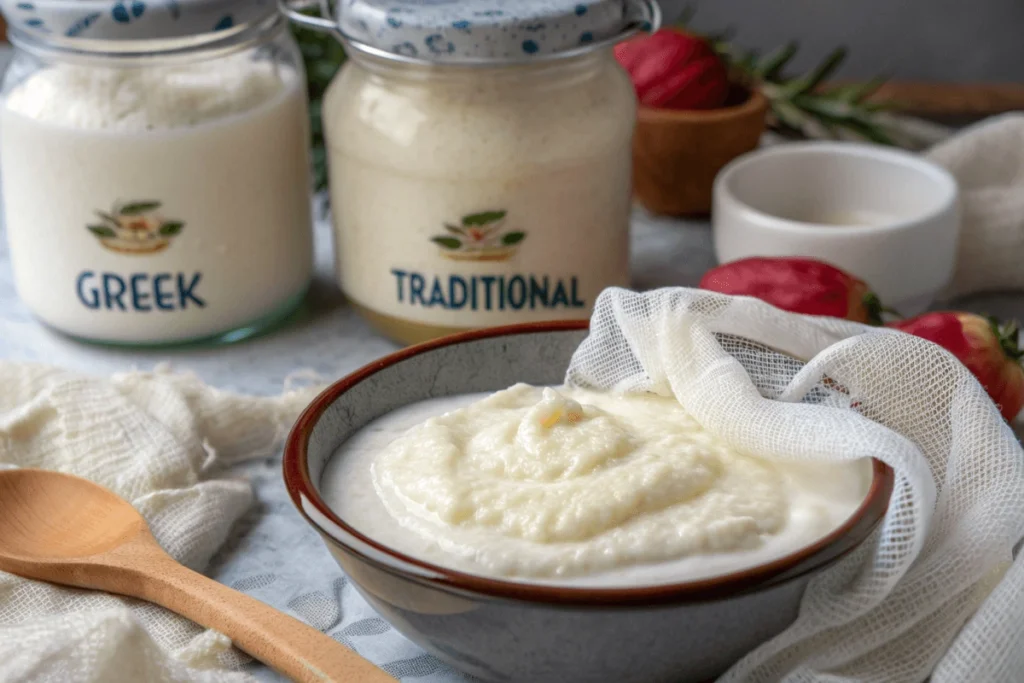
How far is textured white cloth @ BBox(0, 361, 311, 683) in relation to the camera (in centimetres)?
73

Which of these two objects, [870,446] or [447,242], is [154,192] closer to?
[447,242]

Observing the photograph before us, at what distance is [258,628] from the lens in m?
0.81

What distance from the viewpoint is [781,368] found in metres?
0.95

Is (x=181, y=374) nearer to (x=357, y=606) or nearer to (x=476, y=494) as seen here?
(x=357, y=606)

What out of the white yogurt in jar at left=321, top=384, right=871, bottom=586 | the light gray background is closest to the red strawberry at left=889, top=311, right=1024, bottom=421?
the white yogurt in jar at left=321, top=384, right=871, bottom=586

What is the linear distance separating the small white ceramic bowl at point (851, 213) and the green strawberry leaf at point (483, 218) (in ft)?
0.89

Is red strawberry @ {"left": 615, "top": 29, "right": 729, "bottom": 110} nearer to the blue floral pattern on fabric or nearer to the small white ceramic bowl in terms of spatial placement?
the small white ceramic bowl

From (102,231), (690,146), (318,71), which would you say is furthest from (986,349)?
(318,71)

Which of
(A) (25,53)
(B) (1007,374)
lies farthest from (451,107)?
(B) (1007,374)

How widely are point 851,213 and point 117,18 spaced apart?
0.79 m

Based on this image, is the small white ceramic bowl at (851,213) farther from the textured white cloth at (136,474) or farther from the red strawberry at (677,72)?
the textured white cloth at (136,474)

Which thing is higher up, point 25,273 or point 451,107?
point 451,107

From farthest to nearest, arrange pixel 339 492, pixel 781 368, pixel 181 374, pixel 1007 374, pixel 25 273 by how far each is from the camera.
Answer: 1. pixel 25 273
2. pixel 181 374
3. pixel 1007 374
4. pixel 781 368
5. pixel 339 492

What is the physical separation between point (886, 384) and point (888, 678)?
0.70 feet
